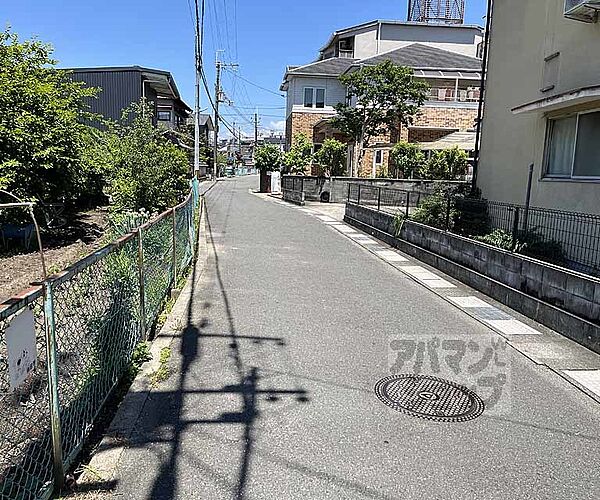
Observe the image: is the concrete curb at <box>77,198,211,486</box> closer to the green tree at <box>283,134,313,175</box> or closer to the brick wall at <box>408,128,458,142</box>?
the green tree at <box>283,134,313,175</box>

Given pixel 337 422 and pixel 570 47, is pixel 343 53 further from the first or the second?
pixel 337 422

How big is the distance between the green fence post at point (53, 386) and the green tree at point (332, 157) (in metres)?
24.2

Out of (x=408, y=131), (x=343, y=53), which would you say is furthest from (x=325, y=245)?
(x=343, y=53)

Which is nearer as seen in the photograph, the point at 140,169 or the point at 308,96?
the point at 140,169

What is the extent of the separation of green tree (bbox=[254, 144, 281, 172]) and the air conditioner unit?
960 inches

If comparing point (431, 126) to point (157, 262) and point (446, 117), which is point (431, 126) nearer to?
point (446, 117)

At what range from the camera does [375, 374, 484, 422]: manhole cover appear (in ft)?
12.4

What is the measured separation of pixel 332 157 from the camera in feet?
86.4

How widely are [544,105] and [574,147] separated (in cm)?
93

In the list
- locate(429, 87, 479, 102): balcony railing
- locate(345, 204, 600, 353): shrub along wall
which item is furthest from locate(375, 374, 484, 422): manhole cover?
locate(429, 87, 479, 102): balcony railing

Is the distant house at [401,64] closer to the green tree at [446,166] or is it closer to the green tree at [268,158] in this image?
the green tree at [268,158]

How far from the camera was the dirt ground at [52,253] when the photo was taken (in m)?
8.29

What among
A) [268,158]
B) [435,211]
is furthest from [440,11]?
[435,211]

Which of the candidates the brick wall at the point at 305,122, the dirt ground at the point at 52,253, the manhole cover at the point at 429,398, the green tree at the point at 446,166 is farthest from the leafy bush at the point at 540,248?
the brick wall at the point at 305,122
